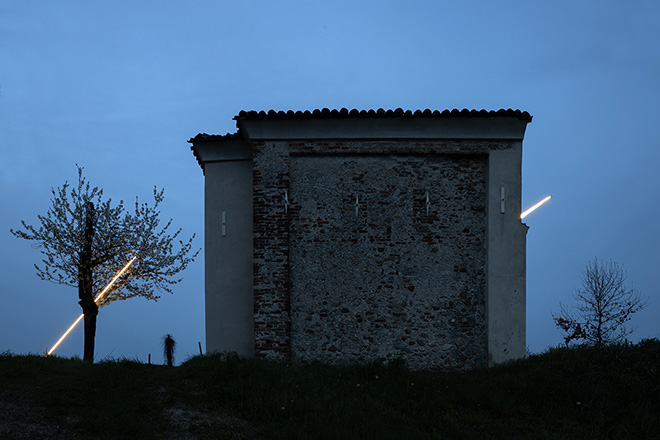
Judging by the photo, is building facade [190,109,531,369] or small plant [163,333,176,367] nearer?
building facade [190,109,531,369]

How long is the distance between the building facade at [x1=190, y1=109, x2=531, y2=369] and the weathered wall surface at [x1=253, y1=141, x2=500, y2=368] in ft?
0.08

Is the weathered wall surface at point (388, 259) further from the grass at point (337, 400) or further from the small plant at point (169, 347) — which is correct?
the small plant at point (169, 347)

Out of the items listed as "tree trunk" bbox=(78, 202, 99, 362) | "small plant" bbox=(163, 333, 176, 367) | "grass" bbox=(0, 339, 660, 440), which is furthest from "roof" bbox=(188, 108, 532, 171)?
"small plant" bbox=(163, 333, 176, 367)

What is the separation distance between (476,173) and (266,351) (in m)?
6.52

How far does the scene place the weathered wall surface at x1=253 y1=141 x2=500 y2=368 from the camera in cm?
1191

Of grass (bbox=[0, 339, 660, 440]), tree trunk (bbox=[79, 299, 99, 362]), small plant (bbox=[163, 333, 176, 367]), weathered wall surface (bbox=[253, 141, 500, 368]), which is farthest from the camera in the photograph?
small plant (bbox=[163, 333, 176, 367])

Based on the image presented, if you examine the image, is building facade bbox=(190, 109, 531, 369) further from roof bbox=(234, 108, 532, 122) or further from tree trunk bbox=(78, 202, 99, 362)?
tree trunk bbox=(78, 202, 99, 362)

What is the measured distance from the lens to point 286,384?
927cm

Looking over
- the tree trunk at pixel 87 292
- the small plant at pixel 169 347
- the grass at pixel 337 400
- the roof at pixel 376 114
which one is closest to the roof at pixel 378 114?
the roof at pixel 376 114

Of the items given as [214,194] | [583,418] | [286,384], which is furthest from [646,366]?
[214,194]

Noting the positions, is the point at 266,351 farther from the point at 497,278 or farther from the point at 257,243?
the point at 497,278

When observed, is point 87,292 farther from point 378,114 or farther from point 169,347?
point 378,114

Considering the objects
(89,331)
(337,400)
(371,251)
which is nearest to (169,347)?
(89,331)

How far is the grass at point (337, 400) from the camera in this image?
8.00m
